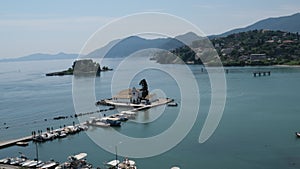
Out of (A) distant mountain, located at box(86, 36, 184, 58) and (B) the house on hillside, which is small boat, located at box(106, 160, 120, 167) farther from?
(B) the house on hillside

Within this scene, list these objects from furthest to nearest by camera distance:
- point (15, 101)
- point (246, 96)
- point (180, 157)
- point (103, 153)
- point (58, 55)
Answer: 1. point (58, 55)
2. point (15, 101)
3. point (246, 96)
4. point (103, 153)
5. point (180, 157)

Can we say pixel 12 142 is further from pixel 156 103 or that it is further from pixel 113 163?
pixel 156 103

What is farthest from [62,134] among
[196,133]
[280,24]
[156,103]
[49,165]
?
[280,24]

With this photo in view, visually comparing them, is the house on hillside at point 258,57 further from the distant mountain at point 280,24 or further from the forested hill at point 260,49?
the distant mountain at point 280,24

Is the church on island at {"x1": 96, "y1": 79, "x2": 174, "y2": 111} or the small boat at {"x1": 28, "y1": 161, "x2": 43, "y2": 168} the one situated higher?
the church on island at {"x1": 96, "y1": 79, "x2": 174, "y2": 111}

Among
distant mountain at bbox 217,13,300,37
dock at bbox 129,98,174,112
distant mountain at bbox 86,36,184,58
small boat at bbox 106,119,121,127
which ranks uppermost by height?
distant mountain at bbox 217,13,300,37

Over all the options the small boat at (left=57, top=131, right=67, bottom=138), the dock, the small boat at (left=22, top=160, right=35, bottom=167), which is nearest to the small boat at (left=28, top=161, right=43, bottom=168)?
the small boat at (left=22, top=160, right=35, bottom=167)

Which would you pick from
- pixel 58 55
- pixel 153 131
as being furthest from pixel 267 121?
pixel 58 55

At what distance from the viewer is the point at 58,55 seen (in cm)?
16812

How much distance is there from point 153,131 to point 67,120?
426 centimetres

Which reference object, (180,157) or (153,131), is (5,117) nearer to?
(153,131)

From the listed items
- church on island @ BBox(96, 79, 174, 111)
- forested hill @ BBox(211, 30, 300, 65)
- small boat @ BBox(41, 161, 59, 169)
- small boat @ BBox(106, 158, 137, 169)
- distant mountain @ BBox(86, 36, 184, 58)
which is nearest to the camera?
distant mountain @ BBox(86, 36, 184, 58)

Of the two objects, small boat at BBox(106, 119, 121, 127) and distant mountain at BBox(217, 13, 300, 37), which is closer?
small boat at BBox(106, 119, 121, 127)

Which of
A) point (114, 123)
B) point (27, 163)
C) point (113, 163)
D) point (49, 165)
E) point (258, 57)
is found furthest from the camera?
point (258, 57)
